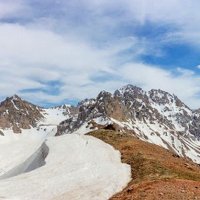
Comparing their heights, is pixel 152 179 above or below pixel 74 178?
below

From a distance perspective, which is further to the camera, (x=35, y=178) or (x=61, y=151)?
(x=61, y=151)

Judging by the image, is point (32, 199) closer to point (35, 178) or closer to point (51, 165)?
point (35, 178)

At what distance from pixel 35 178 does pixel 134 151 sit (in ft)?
62.8

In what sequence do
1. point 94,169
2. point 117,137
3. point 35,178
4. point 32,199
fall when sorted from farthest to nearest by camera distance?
point 117,137
point 94,169
point 35,178
point 32,199

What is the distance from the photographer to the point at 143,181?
4519 cm

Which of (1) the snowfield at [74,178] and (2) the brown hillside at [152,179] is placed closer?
(2) the brown hillside at [152,179]

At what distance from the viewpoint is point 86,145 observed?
70.4 metres

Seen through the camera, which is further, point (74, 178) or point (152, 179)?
point (74, 178)

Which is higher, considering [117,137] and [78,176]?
[117,137]

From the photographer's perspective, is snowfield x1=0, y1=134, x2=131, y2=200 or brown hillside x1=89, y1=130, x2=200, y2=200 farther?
snowfield x1=0, y1=134, x2=131, y2=200

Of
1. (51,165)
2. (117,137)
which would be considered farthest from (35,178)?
(117,137)

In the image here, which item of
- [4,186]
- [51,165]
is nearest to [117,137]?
[51,165]

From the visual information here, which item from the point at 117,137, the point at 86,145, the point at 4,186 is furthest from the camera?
the point at 117,137

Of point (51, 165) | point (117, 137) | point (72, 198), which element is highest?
point (117, 137)
